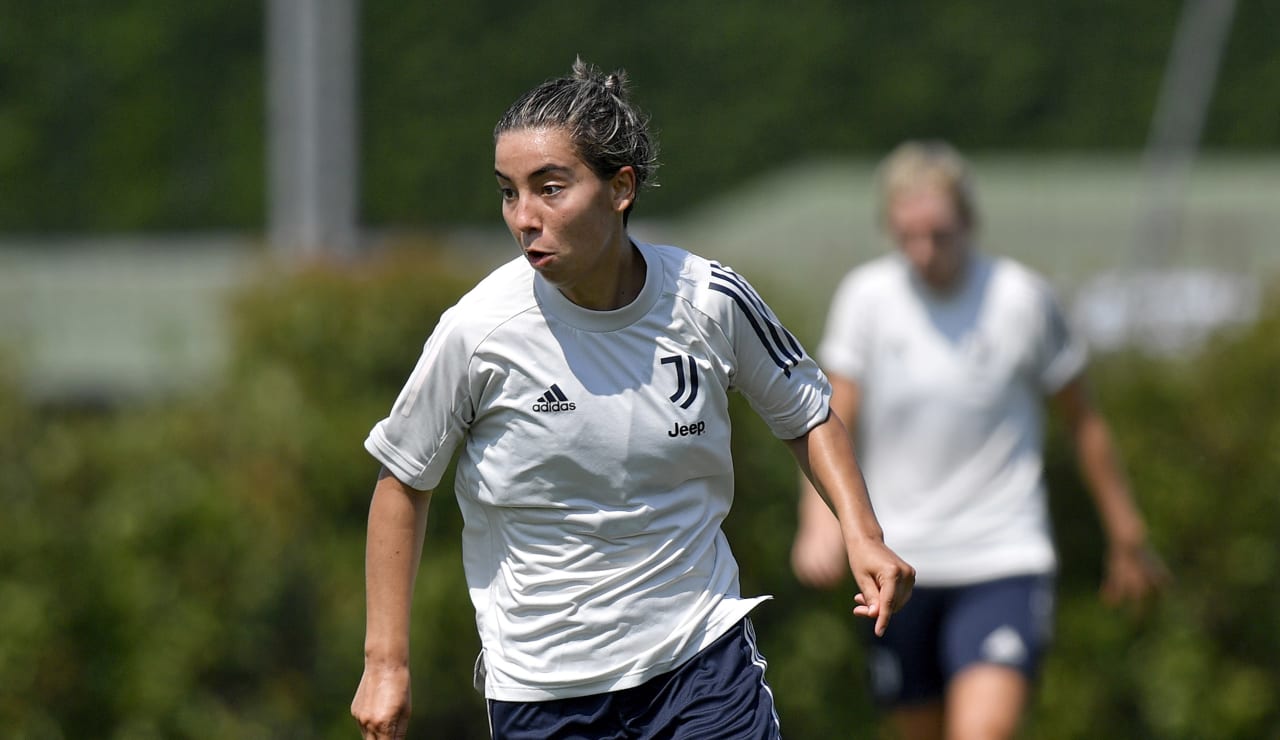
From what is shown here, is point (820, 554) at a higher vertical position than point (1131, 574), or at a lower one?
higher

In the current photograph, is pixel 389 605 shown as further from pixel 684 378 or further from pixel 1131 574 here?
pixel 1131 574

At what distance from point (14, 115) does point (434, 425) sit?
15.9m

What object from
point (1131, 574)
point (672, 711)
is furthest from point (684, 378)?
point (1131, 574)

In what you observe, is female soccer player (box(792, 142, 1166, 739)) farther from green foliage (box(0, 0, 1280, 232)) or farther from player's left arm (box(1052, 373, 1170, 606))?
green foliage (box(0, 0, 1280, 232))

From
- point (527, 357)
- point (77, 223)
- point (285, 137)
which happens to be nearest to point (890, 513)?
point (527, 357)

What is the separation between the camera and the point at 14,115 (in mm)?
17875

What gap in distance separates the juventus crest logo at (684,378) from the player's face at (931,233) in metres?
2.35

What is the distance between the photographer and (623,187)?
3344 millimetres

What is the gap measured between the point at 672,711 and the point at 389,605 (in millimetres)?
592

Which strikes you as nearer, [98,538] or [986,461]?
[986,461]

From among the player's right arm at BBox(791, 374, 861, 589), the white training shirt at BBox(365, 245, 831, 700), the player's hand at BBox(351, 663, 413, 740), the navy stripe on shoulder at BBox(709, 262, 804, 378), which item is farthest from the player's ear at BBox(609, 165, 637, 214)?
the player's right arm at BBox(791, 374, 861, 589)

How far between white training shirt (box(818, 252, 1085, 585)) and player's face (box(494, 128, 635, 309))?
2.58 m

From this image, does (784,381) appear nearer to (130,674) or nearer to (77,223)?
(130,674)

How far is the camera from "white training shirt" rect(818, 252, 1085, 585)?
5605 mm
